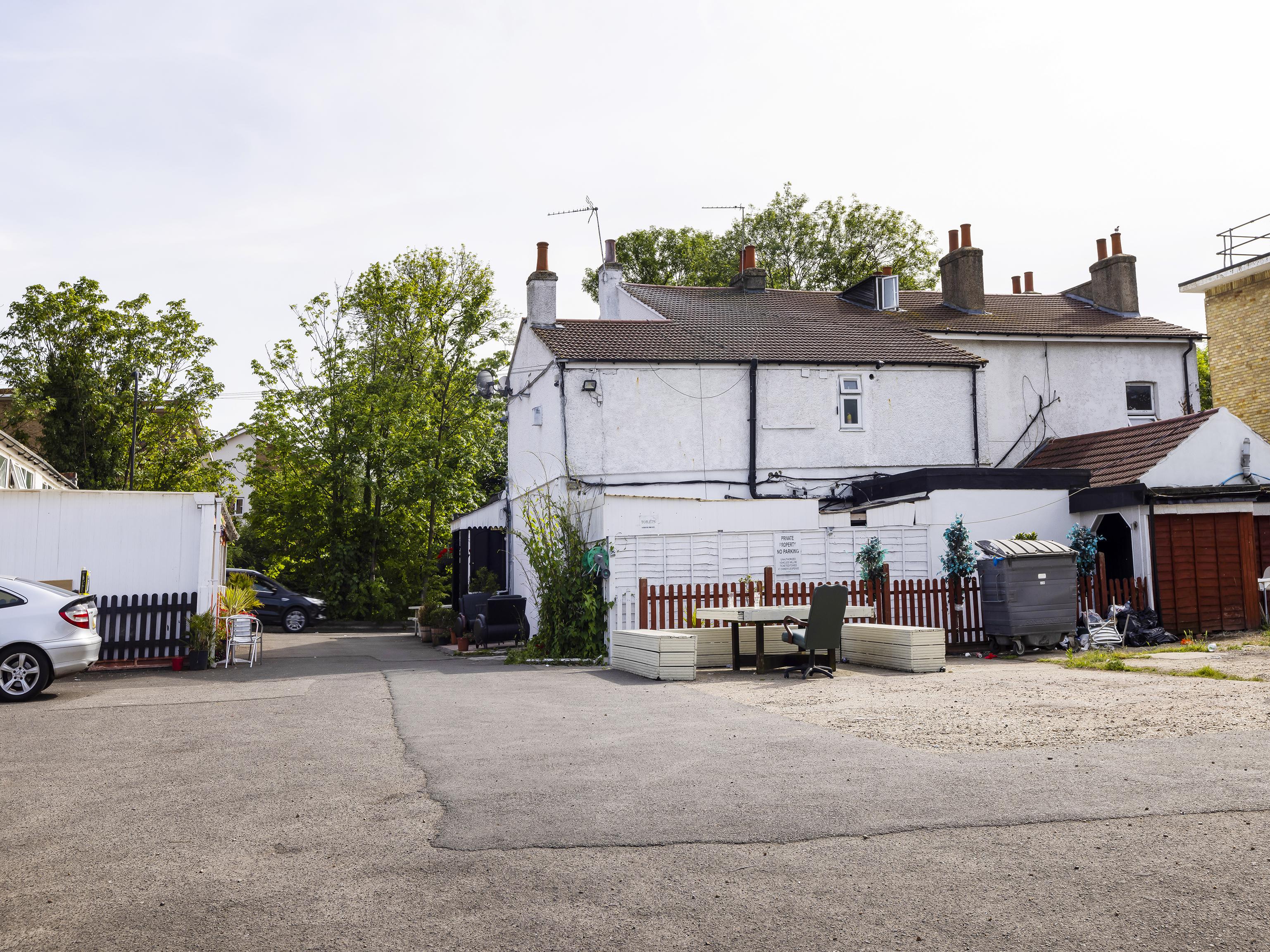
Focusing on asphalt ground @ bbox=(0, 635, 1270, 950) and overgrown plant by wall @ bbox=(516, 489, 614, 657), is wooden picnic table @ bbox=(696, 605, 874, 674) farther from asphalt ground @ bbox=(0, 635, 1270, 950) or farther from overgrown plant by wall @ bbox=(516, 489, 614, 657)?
asphalt ground @ bbox=(0, 635, 1270, 950)

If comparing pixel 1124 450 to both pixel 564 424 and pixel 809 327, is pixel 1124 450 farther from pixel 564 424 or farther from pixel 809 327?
pixel 564 424

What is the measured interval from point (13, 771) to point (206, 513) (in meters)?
10.1

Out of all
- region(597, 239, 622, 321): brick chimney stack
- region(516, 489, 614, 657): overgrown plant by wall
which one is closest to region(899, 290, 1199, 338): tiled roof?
region(597, 239, 622, 321): brick chimney stack

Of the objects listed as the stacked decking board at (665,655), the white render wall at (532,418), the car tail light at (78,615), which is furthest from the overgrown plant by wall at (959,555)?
the car tail light at (78,615)

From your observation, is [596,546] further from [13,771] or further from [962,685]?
[13,771]

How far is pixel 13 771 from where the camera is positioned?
7.53 metres

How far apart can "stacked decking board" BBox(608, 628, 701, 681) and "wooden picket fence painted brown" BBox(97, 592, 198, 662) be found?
7.64 metres

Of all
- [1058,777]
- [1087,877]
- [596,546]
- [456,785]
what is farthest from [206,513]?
[1087,877]

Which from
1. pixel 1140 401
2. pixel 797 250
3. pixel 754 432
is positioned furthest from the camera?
pixel 797 250

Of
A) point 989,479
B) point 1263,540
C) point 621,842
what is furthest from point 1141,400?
point 621,842

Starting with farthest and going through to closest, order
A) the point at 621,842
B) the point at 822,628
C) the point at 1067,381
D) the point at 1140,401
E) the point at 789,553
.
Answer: the point at 1140,401 → the point at 1067,381 → the point at 789,553 → the point at 822,628 → the point at 621,842

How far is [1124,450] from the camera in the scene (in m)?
20.4

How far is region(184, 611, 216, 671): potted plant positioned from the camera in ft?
54.1

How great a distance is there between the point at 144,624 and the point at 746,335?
14458 millimetres
